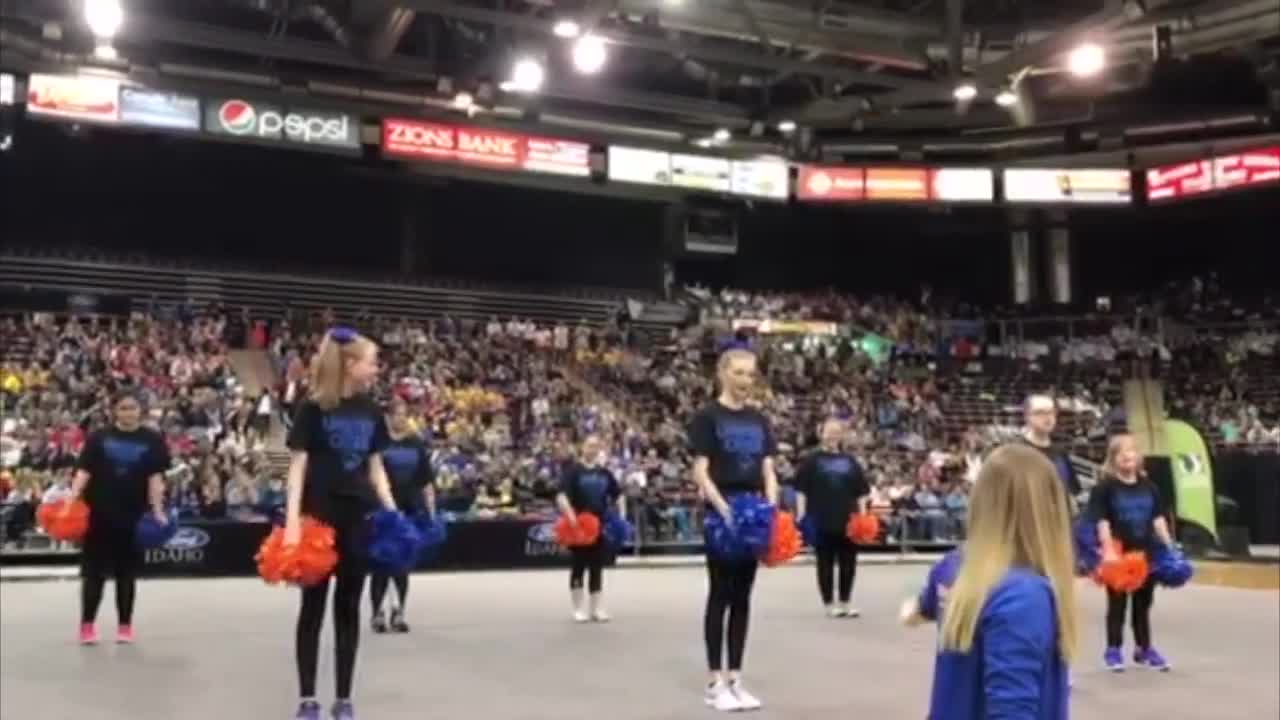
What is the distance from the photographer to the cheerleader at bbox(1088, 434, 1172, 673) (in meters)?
8.55

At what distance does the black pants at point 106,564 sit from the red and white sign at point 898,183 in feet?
83.9

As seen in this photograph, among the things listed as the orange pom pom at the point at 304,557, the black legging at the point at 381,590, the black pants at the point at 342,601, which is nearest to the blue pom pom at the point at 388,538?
the black pants at the point at 342,601

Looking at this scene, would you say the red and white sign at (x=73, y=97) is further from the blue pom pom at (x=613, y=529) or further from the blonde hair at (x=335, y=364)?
the blonde hair at (x=335, y=364)

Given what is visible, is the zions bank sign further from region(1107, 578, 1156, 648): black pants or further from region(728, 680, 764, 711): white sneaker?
region(728, 680, 764, 711): white sneaker

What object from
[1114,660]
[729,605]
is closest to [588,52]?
[1114,660]

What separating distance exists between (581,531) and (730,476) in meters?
4.45

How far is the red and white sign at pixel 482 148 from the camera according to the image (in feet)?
89.3

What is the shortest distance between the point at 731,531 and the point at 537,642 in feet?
11.6

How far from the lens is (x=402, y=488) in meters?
9.95

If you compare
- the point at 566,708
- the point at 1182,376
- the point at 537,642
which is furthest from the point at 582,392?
the point at 566,708

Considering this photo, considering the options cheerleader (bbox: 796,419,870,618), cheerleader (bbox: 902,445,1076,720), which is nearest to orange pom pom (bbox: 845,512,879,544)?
cheerleader (bbox: 796,419,870,618)

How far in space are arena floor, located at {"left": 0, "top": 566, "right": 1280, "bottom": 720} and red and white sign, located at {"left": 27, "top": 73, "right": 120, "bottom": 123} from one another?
1296cm

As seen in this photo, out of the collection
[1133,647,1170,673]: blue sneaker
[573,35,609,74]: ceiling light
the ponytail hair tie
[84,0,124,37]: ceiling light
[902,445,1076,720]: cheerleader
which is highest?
[573,35,609,74]: ceiling light

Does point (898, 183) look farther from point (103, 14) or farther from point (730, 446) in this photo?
point (730, 446)
